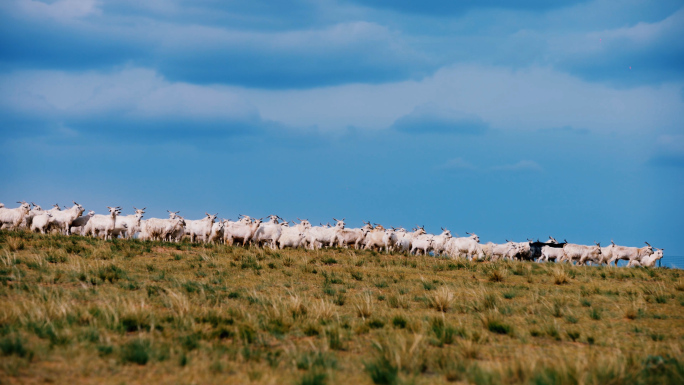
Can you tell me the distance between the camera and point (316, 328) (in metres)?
10.2

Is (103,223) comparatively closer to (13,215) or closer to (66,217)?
(66,217)

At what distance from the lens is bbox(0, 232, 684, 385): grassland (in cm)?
719

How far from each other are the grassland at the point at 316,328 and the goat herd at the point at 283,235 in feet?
59.1

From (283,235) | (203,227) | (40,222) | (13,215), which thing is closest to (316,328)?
(283,235)

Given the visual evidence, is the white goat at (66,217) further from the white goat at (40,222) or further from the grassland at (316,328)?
the grassland at (316,328)

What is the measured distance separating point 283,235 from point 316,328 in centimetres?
2657

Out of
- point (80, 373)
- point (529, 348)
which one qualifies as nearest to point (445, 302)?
point (529, 348)

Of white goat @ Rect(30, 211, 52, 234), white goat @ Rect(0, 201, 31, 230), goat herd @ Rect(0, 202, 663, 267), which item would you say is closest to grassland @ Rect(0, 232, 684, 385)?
goat herd @ Rect(0, 202, 663, 267)

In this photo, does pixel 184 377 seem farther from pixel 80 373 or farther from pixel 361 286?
pixel 361 286

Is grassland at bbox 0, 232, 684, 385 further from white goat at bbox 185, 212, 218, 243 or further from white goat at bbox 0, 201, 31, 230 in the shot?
white goat at bbox 0, 201, 31, 230

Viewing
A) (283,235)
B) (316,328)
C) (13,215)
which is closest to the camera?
(316,328)

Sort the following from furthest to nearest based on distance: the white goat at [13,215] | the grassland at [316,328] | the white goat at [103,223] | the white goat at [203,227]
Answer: the white goat at [13,215] → the white goat at [203,227] → the white goat at [103,223] → the grassland at [316,328]

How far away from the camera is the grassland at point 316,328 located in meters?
7.19

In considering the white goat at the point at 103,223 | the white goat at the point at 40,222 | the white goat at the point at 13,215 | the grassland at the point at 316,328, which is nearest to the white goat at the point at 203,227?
the white goat at the point at 103,223
